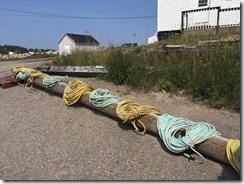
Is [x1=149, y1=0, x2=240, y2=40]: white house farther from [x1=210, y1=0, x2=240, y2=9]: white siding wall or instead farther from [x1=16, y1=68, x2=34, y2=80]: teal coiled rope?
[x1=16, y1=68, x2=34, y2=80]: teal coiled rope

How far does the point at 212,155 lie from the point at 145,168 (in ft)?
2.59

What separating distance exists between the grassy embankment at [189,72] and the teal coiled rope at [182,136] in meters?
1.27

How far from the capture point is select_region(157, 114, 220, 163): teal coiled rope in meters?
3.01

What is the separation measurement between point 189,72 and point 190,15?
12806 mm

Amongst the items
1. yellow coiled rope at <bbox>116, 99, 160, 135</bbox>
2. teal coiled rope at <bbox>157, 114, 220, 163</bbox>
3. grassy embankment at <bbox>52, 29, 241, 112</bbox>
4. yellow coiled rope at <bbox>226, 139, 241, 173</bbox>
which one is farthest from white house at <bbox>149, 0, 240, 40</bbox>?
yellow coiled rope at <bbox>226, 139, 241, 173</bbox>

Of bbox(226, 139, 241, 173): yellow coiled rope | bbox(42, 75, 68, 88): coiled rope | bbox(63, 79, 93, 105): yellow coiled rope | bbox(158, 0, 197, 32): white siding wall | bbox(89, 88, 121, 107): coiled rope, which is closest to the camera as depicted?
bbox(226, 139, 241, 173): yellow coiled rope

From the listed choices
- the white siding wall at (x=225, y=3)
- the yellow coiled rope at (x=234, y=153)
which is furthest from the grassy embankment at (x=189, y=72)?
the white siding wall at (x=225, y=3)

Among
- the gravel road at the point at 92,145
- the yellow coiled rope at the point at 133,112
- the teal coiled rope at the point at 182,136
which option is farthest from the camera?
the yellow coiled rope at the point at 133,112

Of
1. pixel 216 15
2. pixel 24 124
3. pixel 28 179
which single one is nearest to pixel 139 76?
pixel 24 124

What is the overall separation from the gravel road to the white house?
1213 centimetres

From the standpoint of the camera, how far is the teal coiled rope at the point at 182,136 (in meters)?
3.01

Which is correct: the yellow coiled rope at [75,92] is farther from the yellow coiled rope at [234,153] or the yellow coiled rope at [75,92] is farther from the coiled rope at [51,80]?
the yellow coiled rope at [234,153]

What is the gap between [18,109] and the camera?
4.99m

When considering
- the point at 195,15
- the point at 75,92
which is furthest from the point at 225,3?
the point at 75,92
